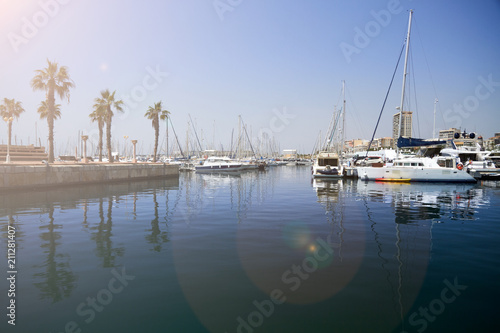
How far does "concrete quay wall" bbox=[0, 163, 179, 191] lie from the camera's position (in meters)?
23.3

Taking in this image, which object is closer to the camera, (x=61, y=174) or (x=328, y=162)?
(x=61, y=174)

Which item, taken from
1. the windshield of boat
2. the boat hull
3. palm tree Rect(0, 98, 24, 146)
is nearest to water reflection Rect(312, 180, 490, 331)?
the boat hull

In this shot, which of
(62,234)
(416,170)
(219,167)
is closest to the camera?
(62,234)

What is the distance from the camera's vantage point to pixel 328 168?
40.1 m

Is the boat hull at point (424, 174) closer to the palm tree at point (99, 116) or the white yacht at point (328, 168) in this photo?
the white yacht at point (328, 168)

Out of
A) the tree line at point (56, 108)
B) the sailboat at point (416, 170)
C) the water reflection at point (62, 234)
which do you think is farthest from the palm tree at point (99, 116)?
the sailboat at point (416, 170)

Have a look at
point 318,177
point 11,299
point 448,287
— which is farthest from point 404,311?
point 318,177

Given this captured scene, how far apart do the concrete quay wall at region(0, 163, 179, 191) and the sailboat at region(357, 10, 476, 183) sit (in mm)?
30548

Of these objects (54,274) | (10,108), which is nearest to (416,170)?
(54,274)

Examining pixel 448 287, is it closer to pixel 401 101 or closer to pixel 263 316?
pixel 263 316

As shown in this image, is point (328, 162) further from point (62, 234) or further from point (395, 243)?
point (62, 234)

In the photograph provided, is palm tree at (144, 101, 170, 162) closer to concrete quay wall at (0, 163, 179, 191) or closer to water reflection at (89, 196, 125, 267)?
concrete quay wall at (0, 163, 179, 191)

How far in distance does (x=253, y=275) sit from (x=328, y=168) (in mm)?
35173

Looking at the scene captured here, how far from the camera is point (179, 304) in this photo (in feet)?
17.5
